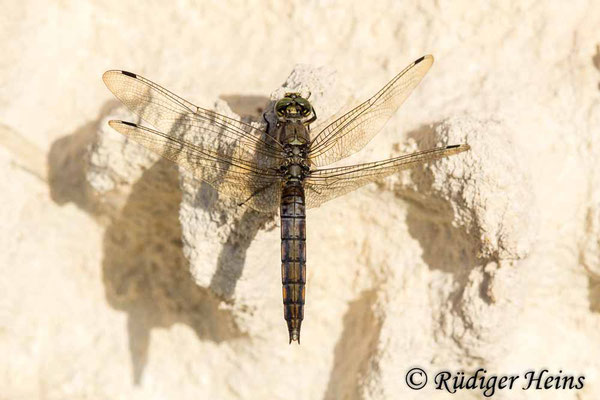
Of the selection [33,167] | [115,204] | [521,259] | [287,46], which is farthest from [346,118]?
[33,167]

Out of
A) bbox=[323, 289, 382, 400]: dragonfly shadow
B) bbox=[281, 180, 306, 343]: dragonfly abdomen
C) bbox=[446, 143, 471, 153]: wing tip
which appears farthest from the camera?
bbox=[323, 289, 382, 400]: dragonfly shadow

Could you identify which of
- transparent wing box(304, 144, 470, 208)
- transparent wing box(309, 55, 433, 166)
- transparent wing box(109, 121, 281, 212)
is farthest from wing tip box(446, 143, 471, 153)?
transparent wing box(109, 121, 281, 212)

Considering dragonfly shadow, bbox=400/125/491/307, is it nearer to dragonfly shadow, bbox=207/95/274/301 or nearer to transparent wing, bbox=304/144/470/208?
transparent wing, bbox=304/144/470/208

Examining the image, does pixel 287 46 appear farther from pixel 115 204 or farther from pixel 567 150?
pixel 567 150

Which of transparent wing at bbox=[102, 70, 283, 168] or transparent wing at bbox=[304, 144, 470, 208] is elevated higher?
transparent wing at bbox=[102, 70, 283, 168]

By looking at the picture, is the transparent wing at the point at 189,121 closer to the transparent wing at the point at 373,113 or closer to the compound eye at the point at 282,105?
the compound eye at the point at 282,105

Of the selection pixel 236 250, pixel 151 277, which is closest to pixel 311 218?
pixel 236 250

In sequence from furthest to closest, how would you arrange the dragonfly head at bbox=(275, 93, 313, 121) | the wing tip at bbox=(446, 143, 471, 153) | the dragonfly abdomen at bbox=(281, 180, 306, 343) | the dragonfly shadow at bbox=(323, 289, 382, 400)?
1. the dragonfly shadow at bbox=(323, 289, 382, 400)
2. the dragonfly abdomen at bbox=(281, 180, 306, 343)
3. the dragonfly head at bbox=(275, 93, 313, 121)
4. the wing tip at bbox=(446, 143, 471, 153)
